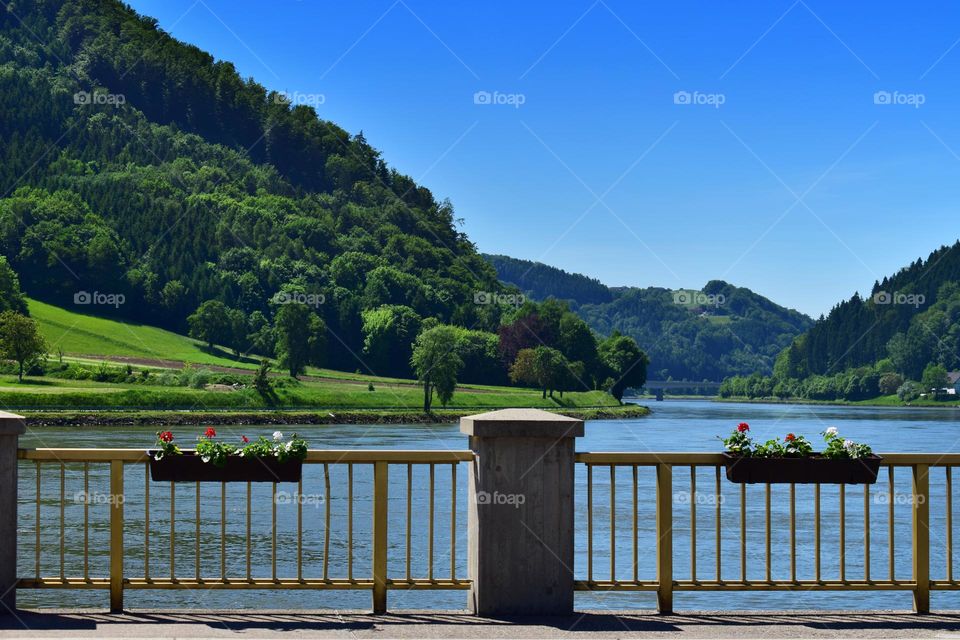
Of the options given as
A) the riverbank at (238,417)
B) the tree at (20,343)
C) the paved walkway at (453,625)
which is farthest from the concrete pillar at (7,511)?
the tree at (20,343)

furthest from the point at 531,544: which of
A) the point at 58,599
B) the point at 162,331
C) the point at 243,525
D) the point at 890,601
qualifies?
the point at 162,331

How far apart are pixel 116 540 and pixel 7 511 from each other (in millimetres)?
923

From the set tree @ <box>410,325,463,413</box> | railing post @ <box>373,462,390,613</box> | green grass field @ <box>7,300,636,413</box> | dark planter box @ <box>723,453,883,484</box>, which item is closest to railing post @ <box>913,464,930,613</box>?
dark planter box @ <box>723,453,883,484</box>

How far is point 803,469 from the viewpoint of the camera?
1045 centimetres

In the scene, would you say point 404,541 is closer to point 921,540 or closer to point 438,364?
point 921,540

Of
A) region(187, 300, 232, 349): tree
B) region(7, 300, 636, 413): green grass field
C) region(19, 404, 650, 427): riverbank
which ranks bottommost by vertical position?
region(19, 404, 650, 427): riverbank

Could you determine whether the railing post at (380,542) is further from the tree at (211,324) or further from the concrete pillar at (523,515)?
the tree at (211,324)

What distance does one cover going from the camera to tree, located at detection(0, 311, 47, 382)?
114m

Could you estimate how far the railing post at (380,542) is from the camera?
34.0ft

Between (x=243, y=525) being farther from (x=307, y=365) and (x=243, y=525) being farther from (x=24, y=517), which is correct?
(x=307, y=365)

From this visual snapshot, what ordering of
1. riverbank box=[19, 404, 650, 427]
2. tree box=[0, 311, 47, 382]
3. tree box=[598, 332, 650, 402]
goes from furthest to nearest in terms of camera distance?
1. tree box=[598, 332, 650, 402]
2. tree box=[0, 311, 47, 382]
3. riverbank box=[19, 404, 650, 427]

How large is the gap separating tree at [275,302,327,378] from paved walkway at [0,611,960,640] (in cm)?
12859

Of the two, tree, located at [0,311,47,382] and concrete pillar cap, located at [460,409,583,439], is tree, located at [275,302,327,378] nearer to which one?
tree, located at [0,311,47,382]

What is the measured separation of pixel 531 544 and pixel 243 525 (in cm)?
2740
